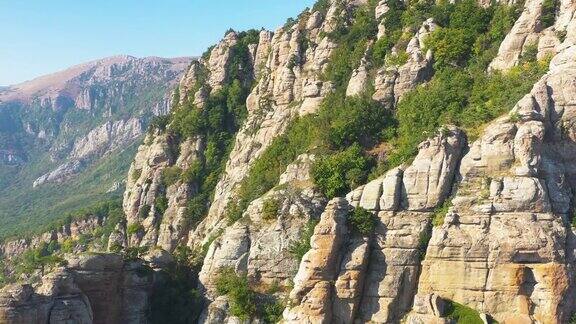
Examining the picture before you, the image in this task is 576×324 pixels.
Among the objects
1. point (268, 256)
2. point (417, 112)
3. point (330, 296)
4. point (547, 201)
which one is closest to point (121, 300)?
point (268, 256)

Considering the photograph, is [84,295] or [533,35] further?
[533,35]

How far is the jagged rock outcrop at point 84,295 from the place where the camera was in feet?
127

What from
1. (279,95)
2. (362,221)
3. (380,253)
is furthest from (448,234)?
(279,95)

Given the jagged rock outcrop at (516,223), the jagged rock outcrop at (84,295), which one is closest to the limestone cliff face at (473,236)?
the jagged rock outcrop at (516,223)

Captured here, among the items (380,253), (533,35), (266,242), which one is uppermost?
(533,35)

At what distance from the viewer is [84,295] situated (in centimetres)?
4225

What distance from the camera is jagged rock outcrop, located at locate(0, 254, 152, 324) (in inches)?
1523

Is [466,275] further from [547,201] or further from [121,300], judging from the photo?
[121,300]

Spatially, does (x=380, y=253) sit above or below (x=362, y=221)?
below

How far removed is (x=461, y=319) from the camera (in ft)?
122

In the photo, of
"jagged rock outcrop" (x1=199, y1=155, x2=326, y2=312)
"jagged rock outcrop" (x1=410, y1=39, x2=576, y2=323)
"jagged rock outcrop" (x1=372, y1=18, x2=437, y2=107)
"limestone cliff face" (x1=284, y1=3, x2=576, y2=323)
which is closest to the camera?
"jagged rock outcrop" (x1=410, y1=39, x2=576, y2=323)

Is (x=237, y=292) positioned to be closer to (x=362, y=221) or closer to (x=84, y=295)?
(x=362, y=221)

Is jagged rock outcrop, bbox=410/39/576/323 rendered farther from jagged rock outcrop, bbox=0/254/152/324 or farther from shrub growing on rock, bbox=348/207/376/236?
jagged rock outcrop, bbox=0/254/152/324

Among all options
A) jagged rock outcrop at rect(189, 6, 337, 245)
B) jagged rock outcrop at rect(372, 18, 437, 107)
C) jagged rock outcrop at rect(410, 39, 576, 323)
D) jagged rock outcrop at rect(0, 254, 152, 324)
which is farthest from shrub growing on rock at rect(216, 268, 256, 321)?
jagged rock outcrop at rect(372, 18, 437, 107)
